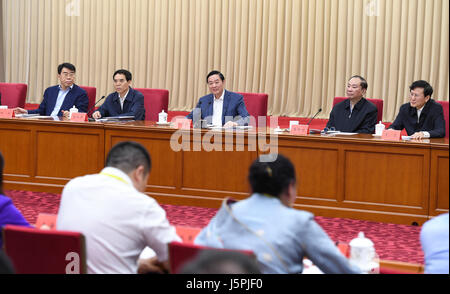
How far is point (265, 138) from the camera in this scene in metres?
5.13

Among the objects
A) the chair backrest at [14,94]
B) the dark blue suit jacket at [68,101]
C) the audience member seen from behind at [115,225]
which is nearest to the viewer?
the audience member seen from behind at [115,225]

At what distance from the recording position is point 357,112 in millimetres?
5707

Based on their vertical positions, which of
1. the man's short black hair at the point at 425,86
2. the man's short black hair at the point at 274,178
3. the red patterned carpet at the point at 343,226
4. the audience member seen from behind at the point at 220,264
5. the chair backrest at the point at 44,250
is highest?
the man's short black hair at the point at 425,86

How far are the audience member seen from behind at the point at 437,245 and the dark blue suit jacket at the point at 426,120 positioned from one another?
320 centimetres

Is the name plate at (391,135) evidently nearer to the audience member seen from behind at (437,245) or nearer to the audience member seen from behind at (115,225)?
the audience member seen from behind at (437,245)

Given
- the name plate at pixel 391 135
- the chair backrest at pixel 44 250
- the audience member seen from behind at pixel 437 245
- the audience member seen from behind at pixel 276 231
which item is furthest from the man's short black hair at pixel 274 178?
the name plate at pixel 391 135

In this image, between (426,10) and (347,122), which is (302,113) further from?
(347,122)

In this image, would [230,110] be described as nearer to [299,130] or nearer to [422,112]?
[299,130]

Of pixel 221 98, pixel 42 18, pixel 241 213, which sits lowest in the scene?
pixel 241 213

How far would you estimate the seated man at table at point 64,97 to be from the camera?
6.55 metres

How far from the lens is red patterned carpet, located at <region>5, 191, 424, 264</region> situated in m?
4.26

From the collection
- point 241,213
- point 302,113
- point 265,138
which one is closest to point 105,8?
point 302,113

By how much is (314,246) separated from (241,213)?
0.26m

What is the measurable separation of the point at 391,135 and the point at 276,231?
311cm
